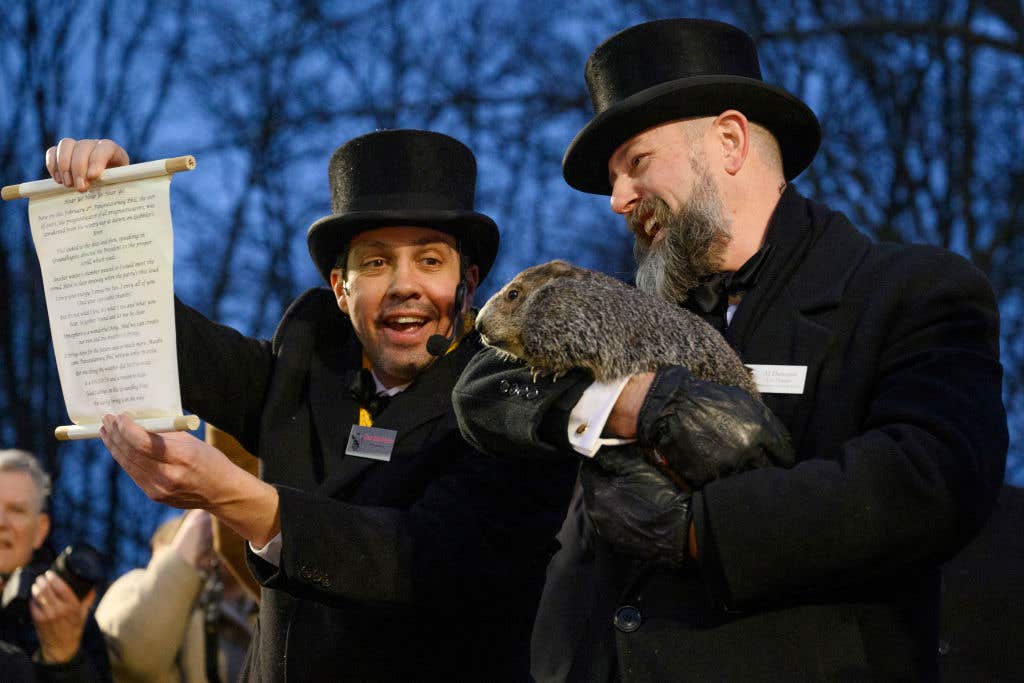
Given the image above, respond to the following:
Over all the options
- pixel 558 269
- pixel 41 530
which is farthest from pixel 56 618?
pixel 558 269

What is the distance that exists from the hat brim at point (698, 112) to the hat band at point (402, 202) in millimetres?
604

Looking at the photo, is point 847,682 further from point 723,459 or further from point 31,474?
point 31,474

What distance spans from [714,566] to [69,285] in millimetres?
1681

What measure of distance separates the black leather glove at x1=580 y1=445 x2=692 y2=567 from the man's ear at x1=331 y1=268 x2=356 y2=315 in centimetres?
156

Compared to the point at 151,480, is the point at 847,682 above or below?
below

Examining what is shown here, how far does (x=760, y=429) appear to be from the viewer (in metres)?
2.63

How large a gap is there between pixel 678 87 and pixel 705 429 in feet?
3.45

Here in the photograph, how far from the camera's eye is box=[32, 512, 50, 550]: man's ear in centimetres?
555

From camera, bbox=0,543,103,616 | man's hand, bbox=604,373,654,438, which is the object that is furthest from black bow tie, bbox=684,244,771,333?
camera, bbox=0,543,103,616

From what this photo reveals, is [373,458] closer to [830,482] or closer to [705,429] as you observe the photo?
[705,429]

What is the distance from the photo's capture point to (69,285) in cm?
309

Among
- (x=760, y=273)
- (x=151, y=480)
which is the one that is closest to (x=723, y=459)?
(x=760, y=273)

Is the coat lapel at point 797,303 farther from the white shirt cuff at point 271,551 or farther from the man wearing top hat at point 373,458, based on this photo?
the white shirt cuff at point 271,551

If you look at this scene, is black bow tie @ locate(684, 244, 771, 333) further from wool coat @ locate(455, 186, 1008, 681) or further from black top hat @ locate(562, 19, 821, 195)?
black top hat @ locate(562, 19, 821, 195)
